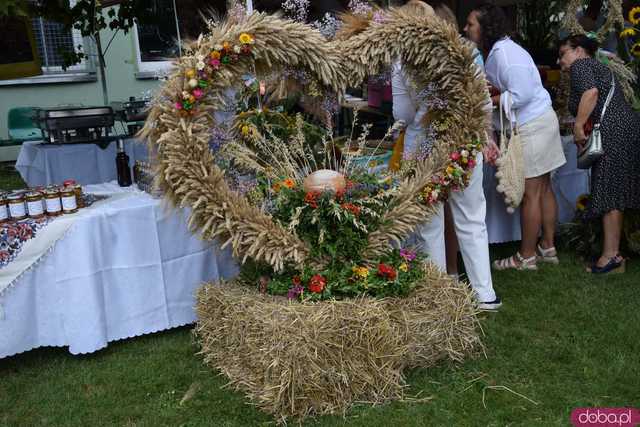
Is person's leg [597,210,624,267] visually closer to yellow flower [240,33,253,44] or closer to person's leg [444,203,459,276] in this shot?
person's leg [444,203,459,276]

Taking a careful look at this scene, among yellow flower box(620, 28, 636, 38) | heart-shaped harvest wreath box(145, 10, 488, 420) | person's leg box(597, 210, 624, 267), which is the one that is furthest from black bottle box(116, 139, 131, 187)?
yellow flower box(620, 28, 636, 38)

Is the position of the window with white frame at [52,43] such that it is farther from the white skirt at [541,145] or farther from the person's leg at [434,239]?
the person's leg at [434,239]

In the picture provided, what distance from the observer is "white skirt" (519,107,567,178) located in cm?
389

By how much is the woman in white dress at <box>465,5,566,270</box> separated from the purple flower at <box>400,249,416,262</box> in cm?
129

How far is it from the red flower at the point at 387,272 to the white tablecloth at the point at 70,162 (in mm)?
2287

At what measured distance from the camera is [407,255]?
2.81m

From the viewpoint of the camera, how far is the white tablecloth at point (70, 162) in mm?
4289

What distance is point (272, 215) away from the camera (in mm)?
2686

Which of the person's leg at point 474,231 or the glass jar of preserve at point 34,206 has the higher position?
the glass jar of preserve at point 34,206

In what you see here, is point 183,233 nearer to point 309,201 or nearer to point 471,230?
point 309,201

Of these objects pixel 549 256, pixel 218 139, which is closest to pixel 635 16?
pixel 549 256

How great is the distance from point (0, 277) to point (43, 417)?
65cm

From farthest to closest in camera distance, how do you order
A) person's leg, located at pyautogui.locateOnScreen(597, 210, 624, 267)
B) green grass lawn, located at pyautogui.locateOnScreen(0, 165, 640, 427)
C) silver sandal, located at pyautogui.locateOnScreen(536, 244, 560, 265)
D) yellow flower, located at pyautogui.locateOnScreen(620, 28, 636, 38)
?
1. silver sandal, located at pyautogui.locateOnScreen(536, 244, 560, 265)
2. yellow flower, located at pyautogui.locateOnScreen(620, 28, 636, 38)
3. person's leg, located at pyautogui.locateOnScreen(597, 210, 624, 267)
4. green grass lawn, located at pyautogui.locateOnScreen(0, 165, 640, 427)

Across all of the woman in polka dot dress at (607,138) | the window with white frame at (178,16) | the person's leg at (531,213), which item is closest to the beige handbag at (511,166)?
the person's leg at (531,213)
